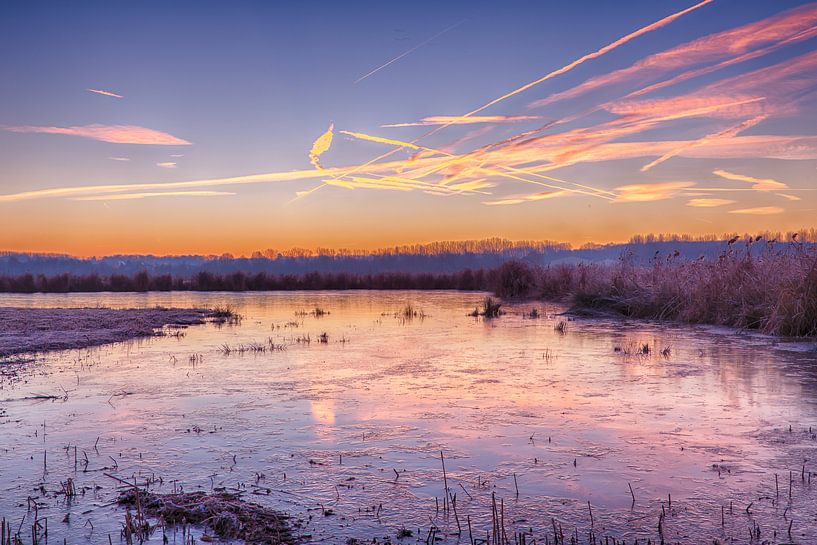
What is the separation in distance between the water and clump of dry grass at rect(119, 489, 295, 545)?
0.14 meters

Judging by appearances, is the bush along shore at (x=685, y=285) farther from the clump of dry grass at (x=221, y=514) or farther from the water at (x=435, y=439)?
the clump of dry grass at (x=221, y=514)

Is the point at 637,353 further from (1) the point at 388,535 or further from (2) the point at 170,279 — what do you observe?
(2) the point at 170,279

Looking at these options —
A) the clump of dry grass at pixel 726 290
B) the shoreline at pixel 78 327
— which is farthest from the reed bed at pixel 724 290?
the shoreline at pixel 78 327

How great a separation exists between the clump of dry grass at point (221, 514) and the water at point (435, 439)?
5.4 inches

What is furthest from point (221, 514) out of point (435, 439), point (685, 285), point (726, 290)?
point (685, 285)

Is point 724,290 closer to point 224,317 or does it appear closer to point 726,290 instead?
point 726,290

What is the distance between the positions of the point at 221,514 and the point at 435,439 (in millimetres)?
2310

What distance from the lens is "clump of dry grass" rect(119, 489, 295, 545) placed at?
3.52m

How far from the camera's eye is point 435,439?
5.53m

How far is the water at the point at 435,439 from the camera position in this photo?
3797 millimetres

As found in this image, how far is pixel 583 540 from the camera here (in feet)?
11.1

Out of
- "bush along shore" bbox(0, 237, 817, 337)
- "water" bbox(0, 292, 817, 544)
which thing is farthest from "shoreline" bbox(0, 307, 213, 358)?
"bush along shore" bbox(0, 237, 817, 337)

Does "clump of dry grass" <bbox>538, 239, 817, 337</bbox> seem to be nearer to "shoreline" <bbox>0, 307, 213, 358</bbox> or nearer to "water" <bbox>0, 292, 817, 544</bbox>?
"water" <bbox>0, 292, 817, 544</bbox>

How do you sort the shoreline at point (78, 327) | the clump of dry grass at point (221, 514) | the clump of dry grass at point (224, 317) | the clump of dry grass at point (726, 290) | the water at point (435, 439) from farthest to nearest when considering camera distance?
1. the clump of dry grass at point (224, 317)
2. the clump of dry grass at point (726, 290)
3. the shoreline at point (78, 327)
4. the water at point (435, 439)
5. the clump of dry grass at point (221, 514)
